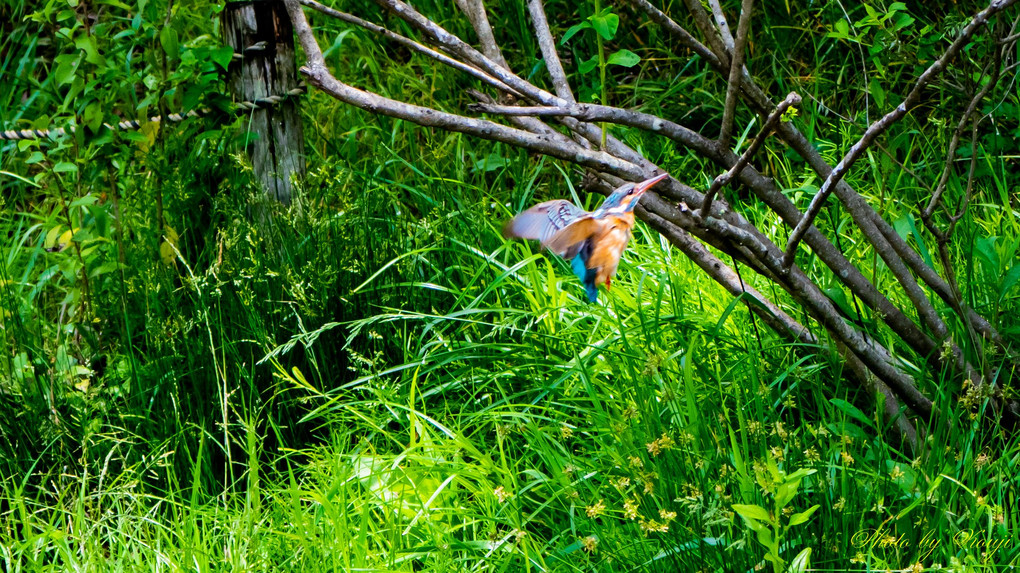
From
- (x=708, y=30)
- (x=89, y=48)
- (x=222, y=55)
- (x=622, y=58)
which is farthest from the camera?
(x=222, y=55)

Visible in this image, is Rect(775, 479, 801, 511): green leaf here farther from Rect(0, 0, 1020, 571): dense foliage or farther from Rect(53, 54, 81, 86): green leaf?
Rect(53, 54, 81, 86): green leaf

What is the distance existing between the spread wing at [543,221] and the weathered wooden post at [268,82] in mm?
1624

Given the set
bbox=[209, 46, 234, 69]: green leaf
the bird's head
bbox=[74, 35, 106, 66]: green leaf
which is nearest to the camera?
the bird's head

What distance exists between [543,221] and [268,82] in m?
1.79

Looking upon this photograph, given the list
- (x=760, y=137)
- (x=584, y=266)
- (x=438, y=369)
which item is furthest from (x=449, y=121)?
(x=438, y=369)

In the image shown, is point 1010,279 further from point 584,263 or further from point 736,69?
point 584,263

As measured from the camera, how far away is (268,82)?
3.21 m

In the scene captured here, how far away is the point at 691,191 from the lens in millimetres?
1892

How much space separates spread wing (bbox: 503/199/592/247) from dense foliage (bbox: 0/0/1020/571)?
13.4 inches

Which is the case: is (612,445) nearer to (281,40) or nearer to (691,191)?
(691,191)

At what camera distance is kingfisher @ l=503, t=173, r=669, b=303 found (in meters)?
1.55

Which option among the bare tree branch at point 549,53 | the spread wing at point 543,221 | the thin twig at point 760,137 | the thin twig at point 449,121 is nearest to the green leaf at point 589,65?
the bare tree branch at point 549,53

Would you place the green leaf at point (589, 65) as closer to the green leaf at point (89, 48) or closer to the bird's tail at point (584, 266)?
the bird's tail at point (584, 266)

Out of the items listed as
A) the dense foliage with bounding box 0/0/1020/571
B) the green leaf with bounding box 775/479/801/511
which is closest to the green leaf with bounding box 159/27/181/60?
the dense foliage with bounding box 0/0/1020/571
